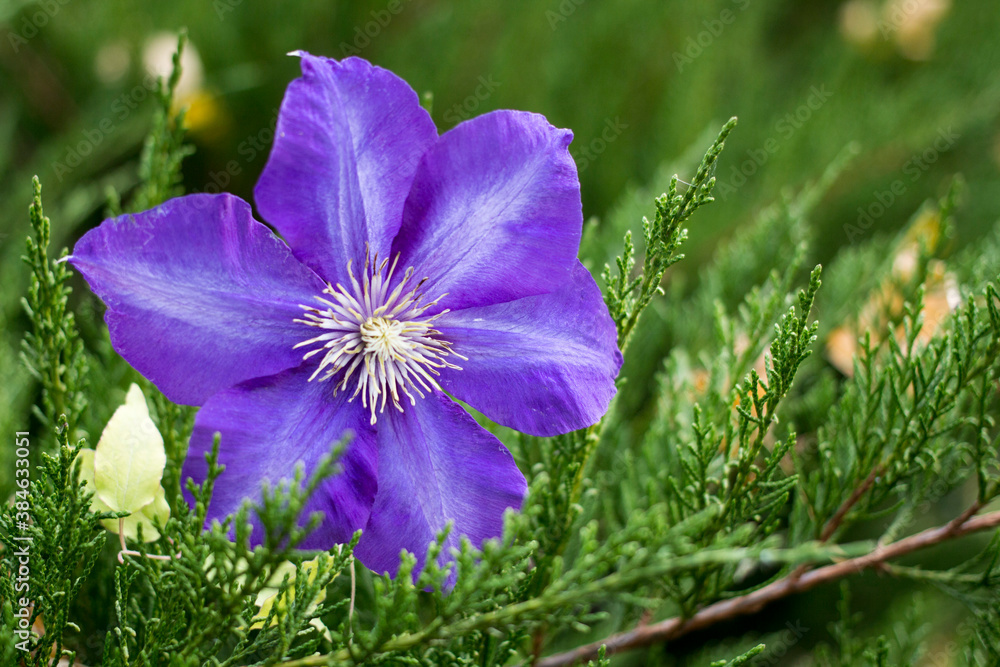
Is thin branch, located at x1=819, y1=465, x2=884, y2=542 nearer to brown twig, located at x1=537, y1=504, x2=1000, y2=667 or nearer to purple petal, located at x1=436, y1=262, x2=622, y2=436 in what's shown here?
brown twig, located at x1=537, y1=504, x2=1000, y2=667

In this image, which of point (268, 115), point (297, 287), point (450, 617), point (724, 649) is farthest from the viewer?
point (268, 115)

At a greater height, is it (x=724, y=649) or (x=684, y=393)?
(x=684, y=393)

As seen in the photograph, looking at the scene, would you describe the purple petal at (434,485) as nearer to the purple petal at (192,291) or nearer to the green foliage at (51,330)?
the purple petal at (192,291)

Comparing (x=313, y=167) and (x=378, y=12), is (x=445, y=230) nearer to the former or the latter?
(x=313, y=167)

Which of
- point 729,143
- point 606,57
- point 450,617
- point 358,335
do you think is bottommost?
point 450,617

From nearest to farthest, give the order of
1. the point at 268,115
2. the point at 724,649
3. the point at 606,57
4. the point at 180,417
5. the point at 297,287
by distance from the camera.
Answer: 1. the point at 297,287
2. the point at 180,417
3. the point at 724,649
4. the point at 268,115
5. the point at 606,57

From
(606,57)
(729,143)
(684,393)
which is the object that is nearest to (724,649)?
(684,393)

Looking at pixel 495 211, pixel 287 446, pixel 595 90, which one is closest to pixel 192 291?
pixel 287 446
